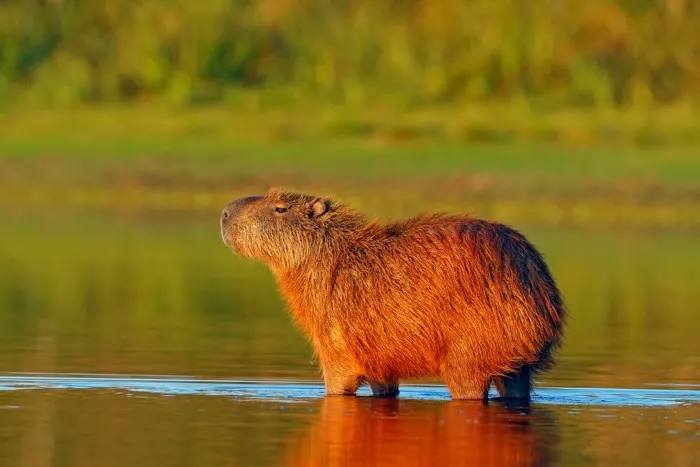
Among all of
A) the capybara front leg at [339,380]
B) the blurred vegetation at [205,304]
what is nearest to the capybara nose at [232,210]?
the blurred vegetation at [205,304]

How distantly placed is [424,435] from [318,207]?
8.04ft

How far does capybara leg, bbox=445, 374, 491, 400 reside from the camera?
34.7ft

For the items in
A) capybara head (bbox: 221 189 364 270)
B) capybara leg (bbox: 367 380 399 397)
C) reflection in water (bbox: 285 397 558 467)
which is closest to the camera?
reflection in water (bbox: 285 397 558 467)

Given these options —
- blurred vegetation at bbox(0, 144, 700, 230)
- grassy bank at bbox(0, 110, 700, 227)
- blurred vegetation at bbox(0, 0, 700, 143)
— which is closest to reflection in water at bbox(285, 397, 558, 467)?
grassy bank at bbox(0, 110, 700, 227)

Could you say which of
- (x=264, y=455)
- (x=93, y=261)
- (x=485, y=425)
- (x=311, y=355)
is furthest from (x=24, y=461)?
(x=93, y=261)

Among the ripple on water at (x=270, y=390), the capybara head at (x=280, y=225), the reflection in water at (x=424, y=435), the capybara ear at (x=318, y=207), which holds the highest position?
the capybara ear at (x=318, y=207)

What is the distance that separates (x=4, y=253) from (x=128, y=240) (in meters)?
2.04

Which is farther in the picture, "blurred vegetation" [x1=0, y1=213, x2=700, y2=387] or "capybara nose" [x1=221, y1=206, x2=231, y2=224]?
"blurred vegetation" [x1=0, y1=213, x2=700, y2=387]

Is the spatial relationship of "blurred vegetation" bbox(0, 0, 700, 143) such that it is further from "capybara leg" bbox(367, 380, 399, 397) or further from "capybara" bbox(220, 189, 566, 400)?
"capybara leg" bbox(367, 380, 399, 397)

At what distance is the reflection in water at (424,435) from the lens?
8.74m

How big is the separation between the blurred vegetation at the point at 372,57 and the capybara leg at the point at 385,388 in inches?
626

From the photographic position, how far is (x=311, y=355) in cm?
1277

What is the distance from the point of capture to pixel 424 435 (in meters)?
9.35

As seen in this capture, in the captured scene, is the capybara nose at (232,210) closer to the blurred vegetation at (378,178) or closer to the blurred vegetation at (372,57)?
the blurred vegetation at (378,178)
